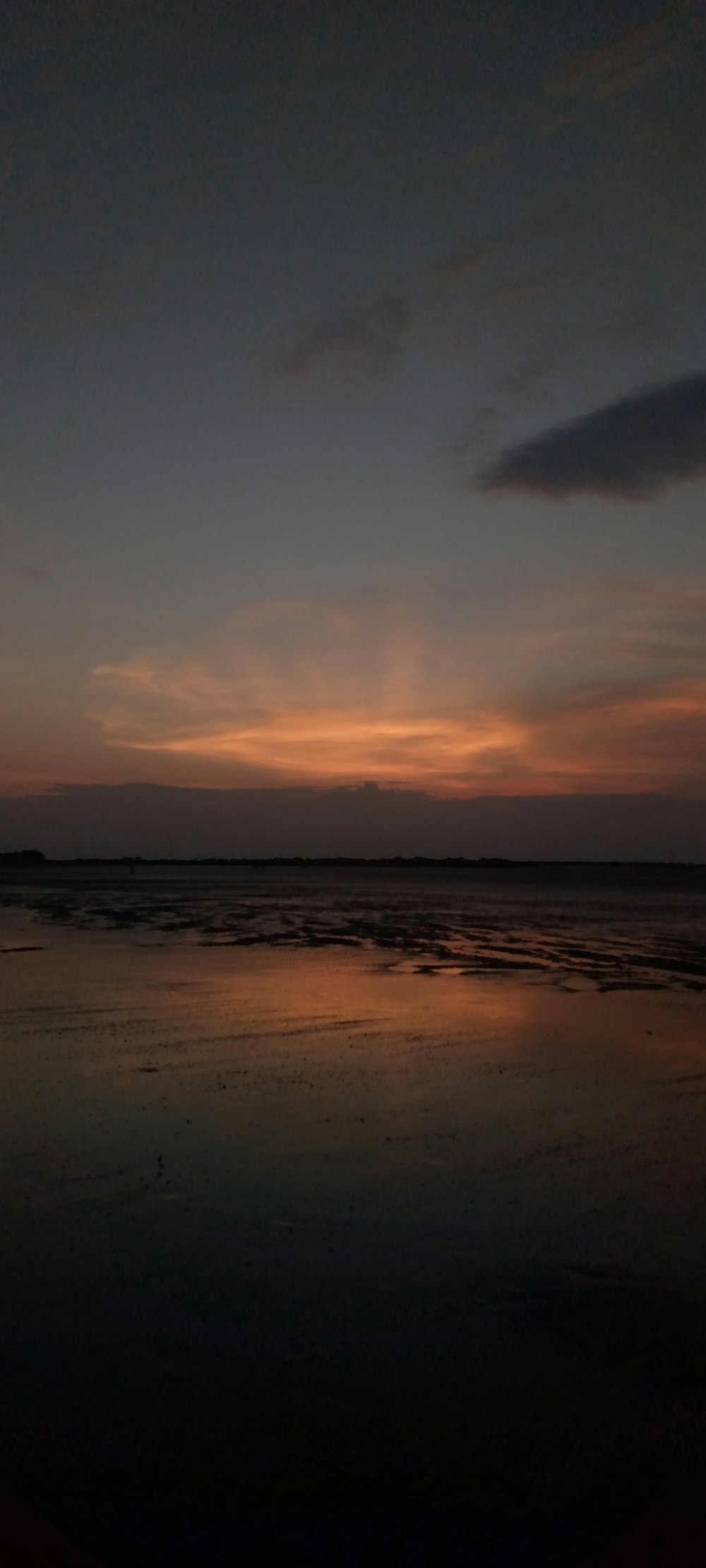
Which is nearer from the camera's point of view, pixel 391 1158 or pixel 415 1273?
pixel 415 1273

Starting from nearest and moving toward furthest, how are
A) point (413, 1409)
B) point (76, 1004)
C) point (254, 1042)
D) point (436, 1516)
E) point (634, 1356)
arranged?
point (436, 1516), point (413, 1409), point (634, 1356), point (254, 1042), point (76, 1004)

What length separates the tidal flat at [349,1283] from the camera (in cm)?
557

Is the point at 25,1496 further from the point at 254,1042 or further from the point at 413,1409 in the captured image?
the point at 254,1042

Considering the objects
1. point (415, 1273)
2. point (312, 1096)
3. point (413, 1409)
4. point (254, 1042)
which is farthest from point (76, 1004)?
point (413, 1409)

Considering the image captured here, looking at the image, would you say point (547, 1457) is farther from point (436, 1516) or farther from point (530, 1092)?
point (530, 1092)

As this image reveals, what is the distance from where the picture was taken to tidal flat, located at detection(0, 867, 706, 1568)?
5.57 metres

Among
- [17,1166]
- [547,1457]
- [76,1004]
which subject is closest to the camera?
[547,1457]

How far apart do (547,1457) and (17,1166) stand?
7.42 metres

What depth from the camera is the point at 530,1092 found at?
49.2 ft

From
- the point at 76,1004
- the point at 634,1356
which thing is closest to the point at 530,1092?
the point at 634,1356

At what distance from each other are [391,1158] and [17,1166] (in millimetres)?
4565

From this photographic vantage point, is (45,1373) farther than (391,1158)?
No

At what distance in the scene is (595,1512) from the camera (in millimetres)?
5477

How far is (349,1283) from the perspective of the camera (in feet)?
27.1
